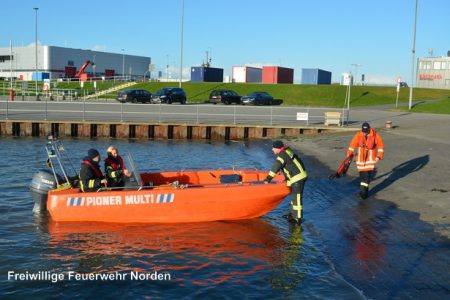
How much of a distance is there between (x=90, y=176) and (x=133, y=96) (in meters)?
38.2

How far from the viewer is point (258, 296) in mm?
7375

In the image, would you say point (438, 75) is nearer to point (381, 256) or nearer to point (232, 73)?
point (232, 73)

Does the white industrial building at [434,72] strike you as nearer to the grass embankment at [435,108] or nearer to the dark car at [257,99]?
the grass embankment at [435,108]

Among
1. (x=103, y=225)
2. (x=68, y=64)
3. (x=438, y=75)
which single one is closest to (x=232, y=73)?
(x=438, y=75)

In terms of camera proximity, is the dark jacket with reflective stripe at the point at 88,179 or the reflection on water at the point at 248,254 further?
the dark jacket with reflective stripe at the point at 88,179

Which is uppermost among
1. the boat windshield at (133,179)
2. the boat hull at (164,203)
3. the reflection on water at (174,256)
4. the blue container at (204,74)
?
the blue container at (204,74)

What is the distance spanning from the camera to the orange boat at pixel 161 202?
10.7 m

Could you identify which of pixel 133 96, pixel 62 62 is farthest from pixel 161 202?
pixel 62 62

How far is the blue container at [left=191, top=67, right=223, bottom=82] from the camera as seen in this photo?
7050cm

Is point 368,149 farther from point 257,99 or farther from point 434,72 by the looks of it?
point 434,72

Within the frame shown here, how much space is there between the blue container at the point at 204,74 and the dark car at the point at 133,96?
22.7m

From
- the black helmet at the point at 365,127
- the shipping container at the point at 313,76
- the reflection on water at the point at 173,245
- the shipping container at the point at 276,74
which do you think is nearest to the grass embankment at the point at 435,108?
the shipping container at the point at 313,76

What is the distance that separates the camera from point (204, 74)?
2776 inches

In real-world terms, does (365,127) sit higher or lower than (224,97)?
lower
